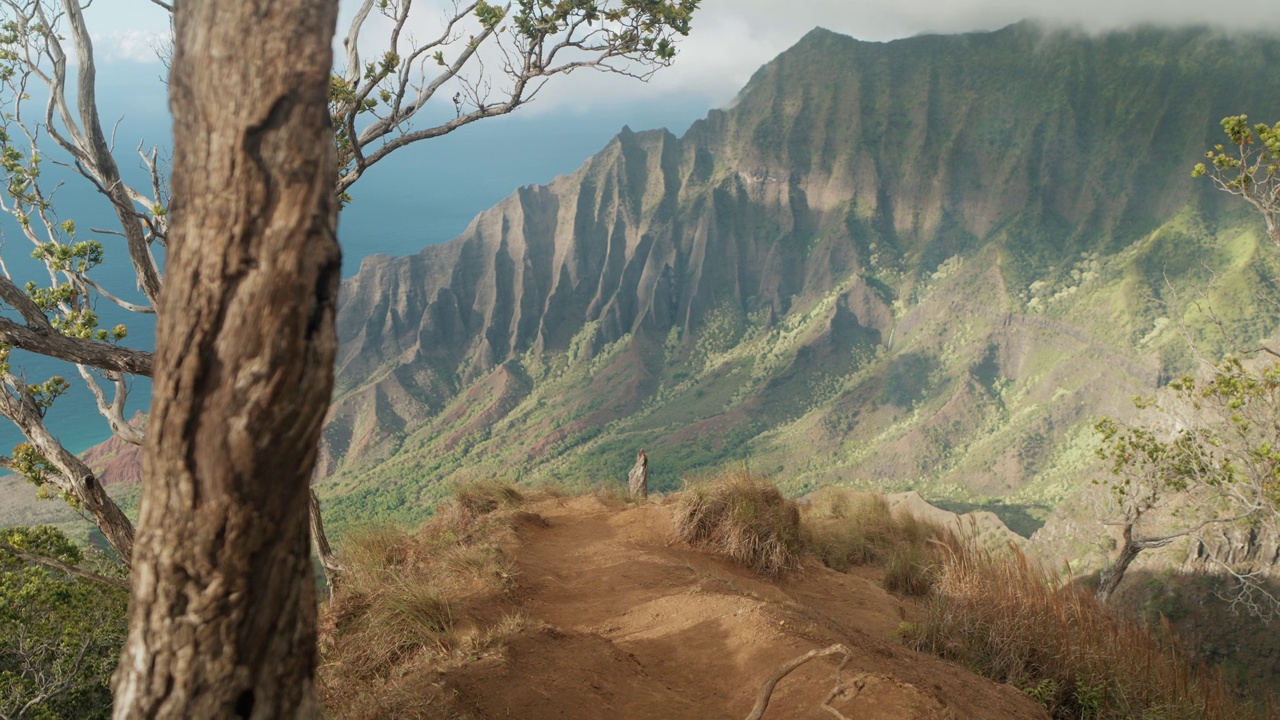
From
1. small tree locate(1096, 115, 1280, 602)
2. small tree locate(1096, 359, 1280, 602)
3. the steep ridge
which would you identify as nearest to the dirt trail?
small tree locate(1096, 115, 1280, 602)

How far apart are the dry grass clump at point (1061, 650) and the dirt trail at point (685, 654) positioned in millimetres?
484

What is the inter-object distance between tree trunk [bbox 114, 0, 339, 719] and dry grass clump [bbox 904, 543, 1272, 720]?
229 inches

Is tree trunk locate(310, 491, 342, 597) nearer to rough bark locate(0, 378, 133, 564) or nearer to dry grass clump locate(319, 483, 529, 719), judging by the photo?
dry grass clump locate(319, 483, 529, 719)

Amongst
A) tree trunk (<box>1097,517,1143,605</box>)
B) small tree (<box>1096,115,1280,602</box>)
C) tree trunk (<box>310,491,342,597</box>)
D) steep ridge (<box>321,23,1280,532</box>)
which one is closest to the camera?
small tree (<box>1096,115,1280,602</box>)

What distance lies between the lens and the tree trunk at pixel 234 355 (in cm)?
191

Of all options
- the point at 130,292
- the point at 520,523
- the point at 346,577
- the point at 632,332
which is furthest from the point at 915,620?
the point at 130,292

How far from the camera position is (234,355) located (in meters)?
1.90

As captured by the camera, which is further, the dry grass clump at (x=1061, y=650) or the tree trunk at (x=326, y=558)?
the tree trunk at (x=326, y=558)

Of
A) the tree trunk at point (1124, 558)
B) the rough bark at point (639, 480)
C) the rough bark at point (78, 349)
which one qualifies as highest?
the rough bark at point (78, 349)

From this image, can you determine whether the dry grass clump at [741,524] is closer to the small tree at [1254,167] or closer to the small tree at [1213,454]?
the small tree at [1213,454]

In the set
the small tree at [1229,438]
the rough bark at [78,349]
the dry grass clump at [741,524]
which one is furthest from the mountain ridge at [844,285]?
the rough bark at [78,349]

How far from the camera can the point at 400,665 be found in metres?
4.77

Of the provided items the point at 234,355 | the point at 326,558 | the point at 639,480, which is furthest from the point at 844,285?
the point at 234,355

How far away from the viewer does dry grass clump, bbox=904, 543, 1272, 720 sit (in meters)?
5.44
